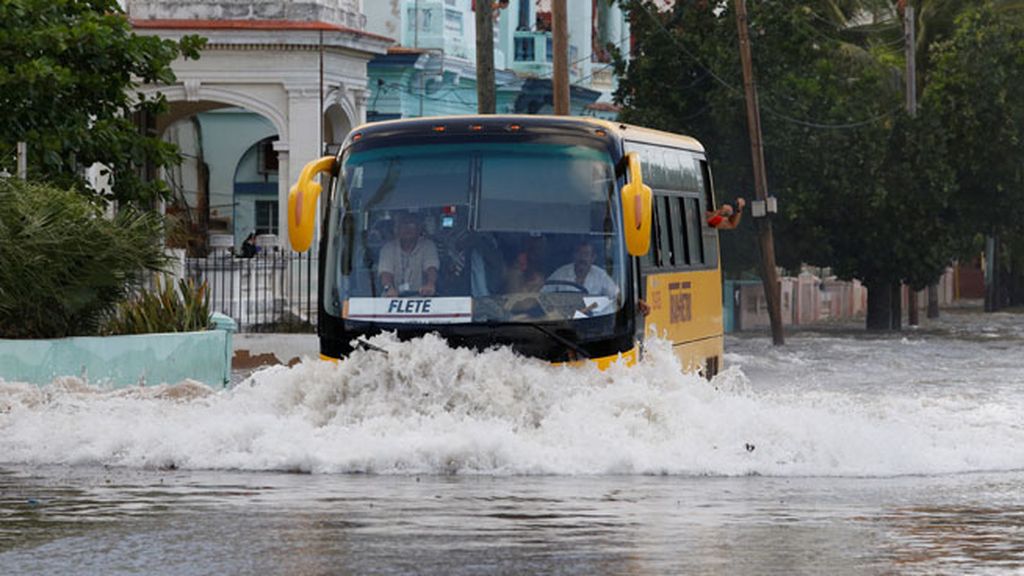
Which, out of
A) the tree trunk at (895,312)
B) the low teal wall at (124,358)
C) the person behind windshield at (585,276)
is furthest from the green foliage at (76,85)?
the tree trunk at (895,312)

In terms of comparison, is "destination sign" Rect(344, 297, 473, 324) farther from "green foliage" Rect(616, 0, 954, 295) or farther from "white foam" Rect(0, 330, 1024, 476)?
"green foliage" Rect(616, 0, 954, 295)

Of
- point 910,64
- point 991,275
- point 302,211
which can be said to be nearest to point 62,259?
point 302,211

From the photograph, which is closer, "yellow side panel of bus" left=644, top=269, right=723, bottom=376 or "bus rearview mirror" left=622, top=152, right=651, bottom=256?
"bus rearview mirror" left=622, top=152, right=651, bottom=256

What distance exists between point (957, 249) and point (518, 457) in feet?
131

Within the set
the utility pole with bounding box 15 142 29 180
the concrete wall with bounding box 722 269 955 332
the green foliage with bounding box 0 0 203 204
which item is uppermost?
the green foliage with bounding box 0 0 203 204

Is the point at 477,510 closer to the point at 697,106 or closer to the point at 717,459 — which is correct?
the point at 717,459

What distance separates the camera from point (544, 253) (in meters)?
18.7

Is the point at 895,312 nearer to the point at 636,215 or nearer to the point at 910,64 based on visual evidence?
the point at 910,64

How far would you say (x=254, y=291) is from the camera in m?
38.3

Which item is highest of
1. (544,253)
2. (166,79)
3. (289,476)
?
(166,79)

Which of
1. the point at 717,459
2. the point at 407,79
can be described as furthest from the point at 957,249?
the point at 717,459

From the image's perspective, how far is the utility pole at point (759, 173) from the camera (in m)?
45.0

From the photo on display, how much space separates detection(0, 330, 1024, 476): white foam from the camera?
16.3 metres

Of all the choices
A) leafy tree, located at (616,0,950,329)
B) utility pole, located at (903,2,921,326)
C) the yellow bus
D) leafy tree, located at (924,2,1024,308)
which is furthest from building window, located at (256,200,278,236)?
the yellow bus
